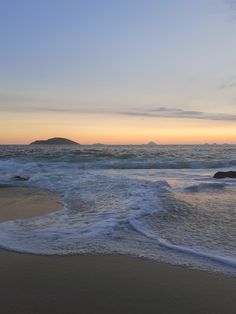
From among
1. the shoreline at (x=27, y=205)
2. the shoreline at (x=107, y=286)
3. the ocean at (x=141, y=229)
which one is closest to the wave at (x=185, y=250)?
the ocean at (x=141, y=229)

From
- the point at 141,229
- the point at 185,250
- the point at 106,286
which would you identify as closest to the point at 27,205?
the point at 141,229

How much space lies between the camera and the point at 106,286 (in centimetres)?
458

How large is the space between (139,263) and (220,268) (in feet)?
3.26

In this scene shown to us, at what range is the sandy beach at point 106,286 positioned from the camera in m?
4.02

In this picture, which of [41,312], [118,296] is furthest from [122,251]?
[41,312]

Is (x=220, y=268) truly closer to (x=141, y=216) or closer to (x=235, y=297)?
(x=235, y=297)

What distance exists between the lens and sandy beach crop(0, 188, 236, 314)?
158 inches

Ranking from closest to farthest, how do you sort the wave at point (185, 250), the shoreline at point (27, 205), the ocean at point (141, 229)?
the wave at point (185, 250)
the ocean at point (141, 229)
the shoreline at point (27, 205)

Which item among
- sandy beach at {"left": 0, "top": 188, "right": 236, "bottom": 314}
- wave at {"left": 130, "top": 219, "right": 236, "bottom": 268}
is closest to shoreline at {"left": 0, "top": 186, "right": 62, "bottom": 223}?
wave at {"left": 130, "top": 219, "right": 236, "bottom": 268}

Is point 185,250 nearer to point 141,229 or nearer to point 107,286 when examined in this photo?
point 141,229

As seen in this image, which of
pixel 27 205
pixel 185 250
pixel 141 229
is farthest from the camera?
pixel 27 205

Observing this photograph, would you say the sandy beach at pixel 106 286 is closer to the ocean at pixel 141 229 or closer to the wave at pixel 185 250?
the ocean at pixel 141 229

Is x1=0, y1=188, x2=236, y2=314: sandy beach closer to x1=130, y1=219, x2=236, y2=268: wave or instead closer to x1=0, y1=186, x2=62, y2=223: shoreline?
x1=130, y1=219, x2=236, y2=268: wave

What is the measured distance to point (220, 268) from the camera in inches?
205
